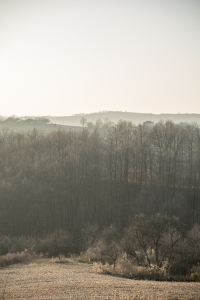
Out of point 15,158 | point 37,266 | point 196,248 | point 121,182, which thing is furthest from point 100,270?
point 15,158

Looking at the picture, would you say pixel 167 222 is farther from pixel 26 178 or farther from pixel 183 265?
pixel 26 178

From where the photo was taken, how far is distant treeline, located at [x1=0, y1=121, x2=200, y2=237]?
59.4 metres

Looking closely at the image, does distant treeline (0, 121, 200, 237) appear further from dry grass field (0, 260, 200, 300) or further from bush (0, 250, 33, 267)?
dry grass field (0, 260, 200, 300)

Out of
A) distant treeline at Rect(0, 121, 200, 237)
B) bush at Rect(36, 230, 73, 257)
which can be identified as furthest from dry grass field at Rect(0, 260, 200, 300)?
distant treeline at Rect(0, 121, 200, 237)

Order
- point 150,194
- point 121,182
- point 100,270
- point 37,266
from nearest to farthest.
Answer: point 100,270
point 37,266
point 150,194
point 121,182

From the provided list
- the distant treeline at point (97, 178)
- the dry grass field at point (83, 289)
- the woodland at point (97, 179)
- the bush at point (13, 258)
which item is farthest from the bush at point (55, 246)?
the dry grass field at point (83, 289)

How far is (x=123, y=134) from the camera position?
237 feet

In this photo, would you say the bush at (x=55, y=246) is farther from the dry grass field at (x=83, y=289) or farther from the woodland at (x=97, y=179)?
the dry grass field at (x=83, y=289)

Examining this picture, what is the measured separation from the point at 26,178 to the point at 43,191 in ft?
13.6

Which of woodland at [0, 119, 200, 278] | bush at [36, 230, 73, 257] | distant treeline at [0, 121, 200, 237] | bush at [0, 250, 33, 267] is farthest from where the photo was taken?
distant treeline at [0, 121, 200, 237]

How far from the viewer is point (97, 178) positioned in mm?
68625

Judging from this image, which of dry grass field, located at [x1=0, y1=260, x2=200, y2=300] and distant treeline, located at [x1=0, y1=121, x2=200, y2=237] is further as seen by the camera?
distant treeline, located at [x1=0, y1=121, x2=200, y2=237]

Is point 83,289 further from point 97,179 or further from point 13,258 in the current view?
point 97,179

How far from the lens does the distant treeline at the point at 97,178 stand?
59397mm
